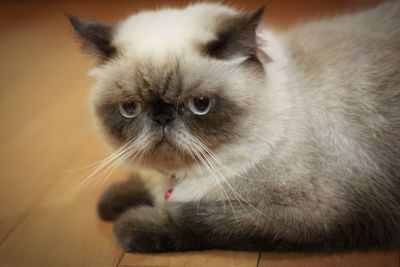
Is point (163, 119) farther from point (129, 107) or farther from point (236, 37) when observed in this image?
point (236, 37)

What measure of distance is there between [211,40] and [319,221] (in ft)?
1.54

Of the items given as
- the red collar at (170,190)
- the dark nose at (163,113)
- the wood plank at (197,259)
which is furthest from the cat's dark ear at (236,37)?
the wood plank at (197,259)

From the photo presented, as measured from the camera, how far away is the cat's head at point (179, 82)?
3.95 ft

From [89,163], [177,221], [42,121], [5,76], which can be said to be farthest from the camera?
[5,76]

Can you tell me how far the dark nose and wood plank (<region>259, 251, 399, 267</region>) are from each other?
0.39 m

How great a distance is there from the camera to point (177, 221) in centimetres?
129

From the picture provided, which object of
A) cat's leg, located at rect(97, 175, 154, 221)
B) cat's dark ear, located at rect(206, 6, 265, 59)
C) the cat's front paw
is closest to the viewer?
cat's dark ear, located at rect(206, 6, 265, 59)

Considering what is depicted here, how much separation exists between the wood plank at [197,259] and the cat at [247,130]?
2 centimetres

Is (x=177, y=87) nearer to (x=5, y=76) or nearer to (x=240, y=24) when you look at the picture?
(x=240, y=24)

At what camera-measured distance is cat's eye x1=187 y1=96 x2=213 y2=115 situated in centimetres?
121

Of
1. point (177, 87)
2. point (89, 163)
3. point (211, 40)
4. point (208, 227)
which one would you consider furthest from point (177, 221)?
point (89, 163)

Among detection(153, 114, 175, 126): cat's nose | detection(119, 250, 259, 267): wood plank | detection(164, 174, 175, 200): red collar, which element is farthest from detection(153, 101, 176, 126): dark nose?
detection(119, 250, 259, 267): wood plank

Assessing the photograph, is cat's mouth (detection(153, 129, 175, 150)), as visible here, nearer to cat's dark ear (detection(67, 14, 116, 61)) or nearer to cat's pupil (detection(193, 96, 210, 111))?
cat's pupil (detection(193, 96, 210, 111))

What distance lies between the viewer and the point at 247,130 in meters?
1.25
